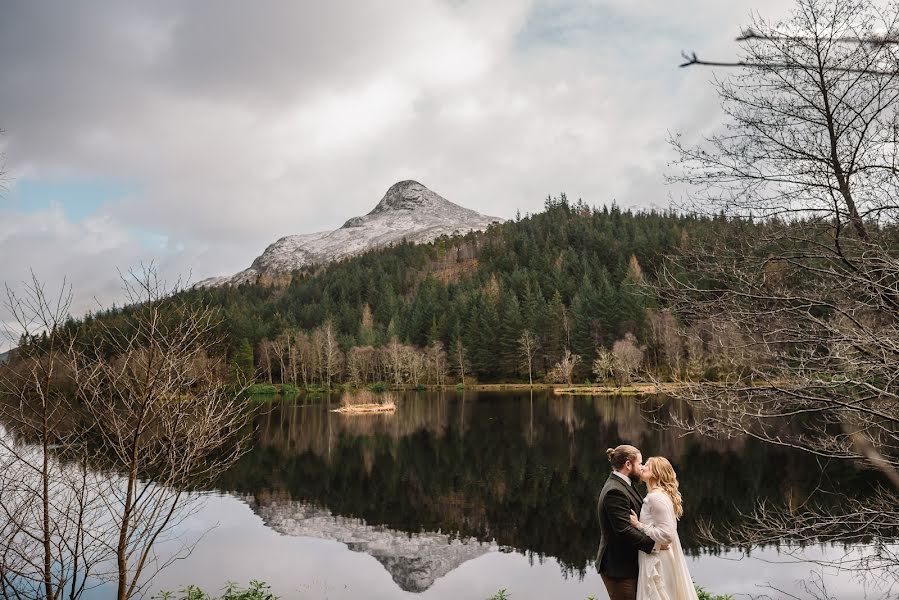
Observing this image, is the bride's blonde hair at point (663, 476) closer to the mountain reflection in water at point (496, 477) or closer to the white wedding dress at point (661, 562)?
the white wedding dress at point (661, 562)

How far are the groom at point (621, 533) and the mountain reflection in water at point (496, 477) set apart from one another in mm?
8940

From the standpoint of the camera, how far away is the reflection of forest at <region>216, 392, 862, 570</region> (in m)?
17.1

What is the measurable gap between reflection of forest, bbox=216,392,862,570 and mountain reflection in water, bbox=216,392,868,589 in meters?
0.06

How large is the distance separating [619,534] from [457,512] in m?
13.7

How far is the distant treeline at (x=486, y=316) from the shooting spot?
77438 millimetres

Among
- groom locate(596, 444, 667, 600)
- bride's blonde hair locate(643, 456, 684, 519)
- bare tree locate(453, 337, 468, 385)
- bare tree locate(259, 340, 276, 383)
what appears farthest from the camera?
bare tree locate(453, 337, 468, 385)

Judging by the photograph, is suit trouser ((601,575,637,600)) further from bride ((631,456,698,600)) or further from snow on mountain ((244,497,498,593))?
snow on mountain ((244,497,498,593))

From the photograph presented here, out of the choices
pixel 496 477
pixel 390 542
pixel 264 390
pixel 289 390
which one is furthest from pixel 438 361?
pixel 390 542

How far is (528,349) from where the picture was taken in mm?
79562

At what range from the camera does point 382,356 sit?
284 ft

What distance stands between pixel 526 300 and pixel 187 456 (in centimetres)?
9496

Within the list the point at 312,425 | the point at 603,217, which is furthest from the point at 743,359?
the point at 603,217

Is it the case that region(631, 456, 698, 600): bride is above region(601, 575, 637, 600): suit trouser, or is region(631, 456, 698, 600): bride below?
above

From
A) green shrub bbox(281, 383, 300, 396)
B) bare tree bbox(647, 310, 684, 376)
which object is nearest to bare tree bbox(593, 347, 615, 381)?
bare tree bbox(647, 310, 684, 376)
